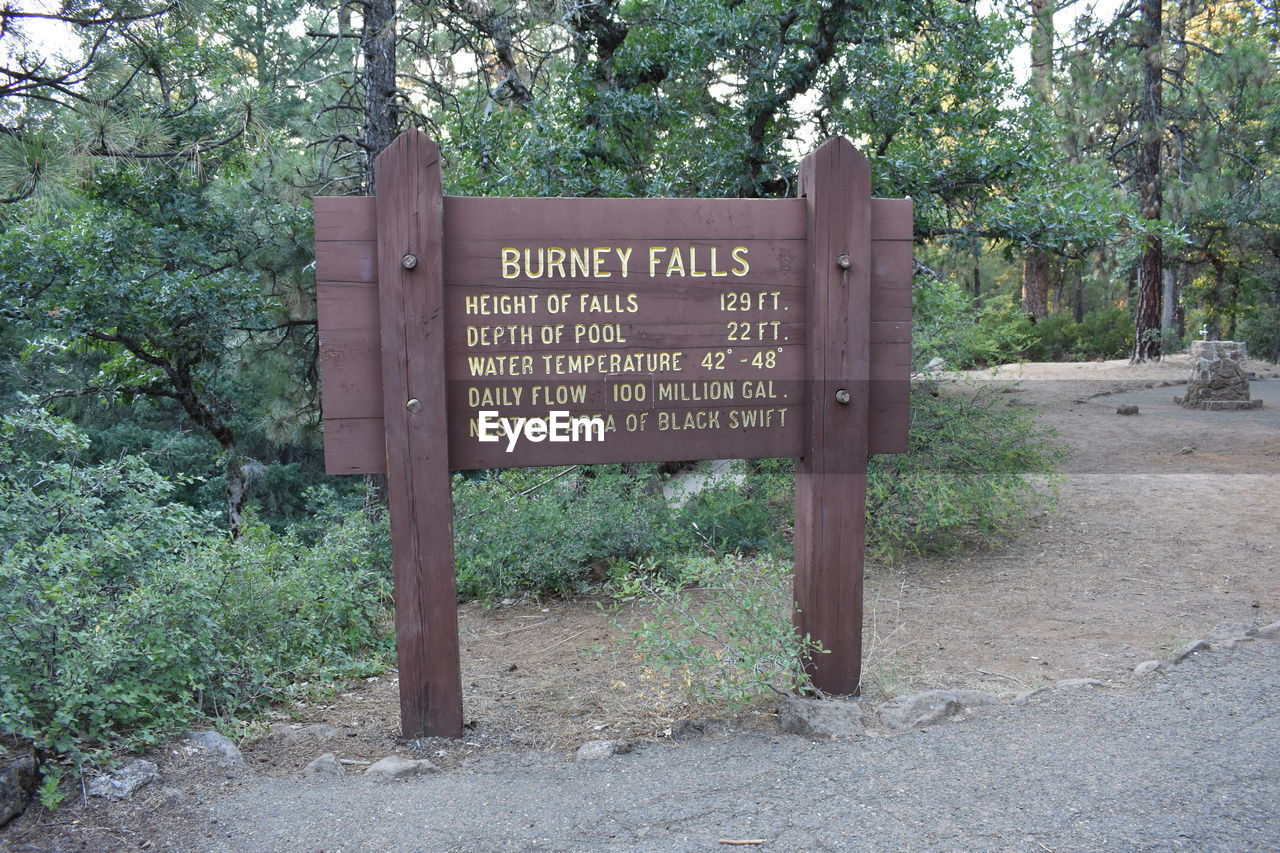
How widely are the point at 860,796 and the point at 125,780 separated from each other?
2.26 metres

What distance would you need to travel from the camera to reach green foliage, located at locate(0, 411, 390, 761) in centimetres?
308

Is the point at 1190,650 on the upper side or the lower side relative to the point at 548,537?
lower

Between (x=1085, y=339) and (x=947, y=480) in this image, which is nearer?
(x=947, y=480)

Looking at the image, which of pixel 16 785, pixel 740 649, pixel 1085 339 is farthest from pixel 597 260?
pixel 1085 339

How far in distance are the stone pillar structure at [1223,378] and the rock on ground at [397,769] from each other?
14567 millimetres

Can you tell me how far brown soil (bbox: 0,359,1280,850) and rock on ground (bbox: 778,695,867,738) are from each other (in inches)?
5.7

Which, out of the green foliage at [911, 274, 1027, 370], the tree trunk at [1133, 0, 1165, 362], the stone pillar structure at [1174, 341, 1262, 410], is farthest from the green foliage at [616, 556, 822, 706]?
the tree trunk at [1133, 0, 1165, 362]

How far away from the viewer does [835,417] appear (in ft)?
12.1

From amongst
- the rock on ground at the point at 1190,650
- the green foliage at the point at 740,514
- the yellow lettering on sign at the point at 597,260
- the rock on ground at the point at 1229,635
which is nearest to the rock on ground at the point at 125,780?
the yellow lettering on sign at the point at 597,260

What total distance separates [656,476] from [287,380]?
5.73 meters

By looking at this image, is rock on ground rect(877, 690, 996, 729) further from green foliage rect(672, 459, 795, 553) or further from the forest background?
green foliage rect(672, 459, 795, 553)

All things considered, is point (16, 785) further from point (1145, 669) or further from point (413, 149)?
point (1145, 669)

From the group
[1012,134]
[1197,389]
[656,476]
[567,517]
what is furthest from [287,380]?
[1197,389]

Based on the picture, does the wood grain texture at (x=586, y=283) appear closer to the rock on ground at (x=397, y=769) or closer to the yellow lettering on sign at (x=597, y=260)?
the yellow lettering on sign at (x=597, y=260)
